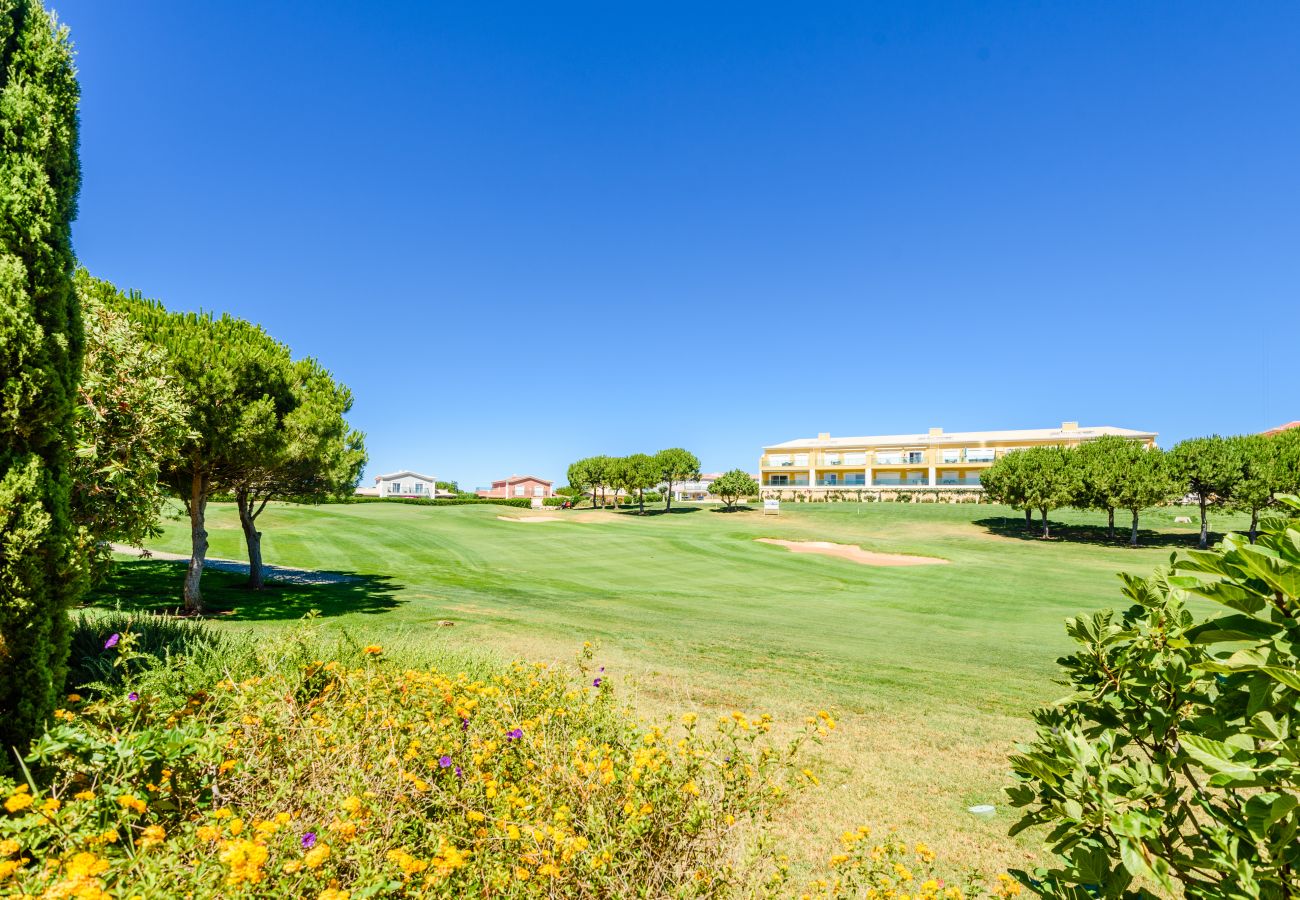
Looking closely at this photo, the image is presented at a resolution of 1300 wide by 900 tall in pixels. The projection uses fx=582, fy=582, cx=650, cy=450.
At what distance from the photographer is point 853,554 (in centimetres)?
3528

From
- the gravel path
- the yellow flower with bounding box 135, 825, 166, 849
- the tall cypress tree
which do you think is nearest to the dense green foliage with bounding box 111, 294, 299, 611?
the gravel path

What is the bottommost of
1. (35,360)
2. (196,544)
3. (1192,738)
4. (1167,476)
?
(196,544)

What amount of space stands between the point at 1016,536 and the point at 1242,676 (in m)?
50.7

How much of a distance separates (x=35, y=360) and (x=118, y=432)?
5972 millimetres

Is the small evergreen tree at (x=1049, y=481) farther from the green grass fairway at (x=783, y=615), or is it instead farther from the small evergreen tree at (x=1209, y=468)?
the small evergreen tree at (x=1209, y=468)

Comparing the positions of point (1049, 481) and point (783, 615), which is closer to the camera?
point (783, 615)

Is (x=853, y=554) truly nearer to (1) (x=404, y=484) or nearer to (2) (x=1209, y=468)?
(2) (x=1209, y=468)

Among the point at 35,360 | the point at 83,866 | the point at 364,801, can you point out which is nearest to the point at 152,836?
the point at 83,866

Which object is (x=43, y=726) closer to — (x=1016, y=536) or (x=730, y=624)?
(x=730, y=624)

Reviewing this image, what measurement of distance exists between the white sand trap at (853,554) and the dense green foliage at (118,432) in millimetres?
29867

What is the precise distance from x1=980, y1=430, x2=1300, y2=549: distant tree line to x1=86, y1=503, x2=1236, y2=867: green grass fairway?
3.48m

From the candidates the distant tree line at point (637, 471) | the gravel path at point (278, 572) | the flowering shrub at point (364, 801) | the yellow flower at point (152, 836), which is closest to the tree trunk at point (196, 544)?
the gravel path at point (278, 572)

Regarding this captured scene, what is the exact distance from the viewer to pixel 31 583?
15.3 ft

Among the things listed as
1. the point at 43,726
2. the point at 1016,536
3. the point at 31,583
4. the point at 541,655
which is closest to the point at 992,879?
the point at 541,655
